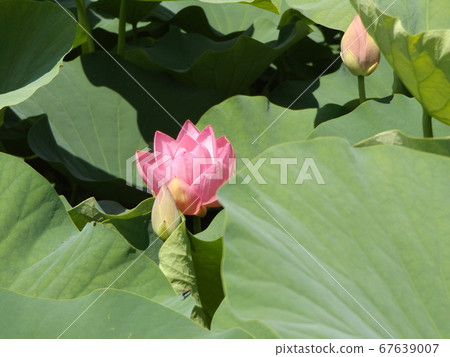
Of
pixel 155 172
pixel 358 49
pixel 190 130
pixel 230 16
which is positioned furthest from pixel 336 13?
pixel 230 16

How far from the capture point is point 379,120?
4.13 feet

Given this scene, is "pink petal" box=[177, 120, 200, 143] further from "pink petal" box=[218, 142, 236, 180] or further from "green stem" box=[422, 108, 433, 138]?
"green stem" box=[422, 108, 433, 138]

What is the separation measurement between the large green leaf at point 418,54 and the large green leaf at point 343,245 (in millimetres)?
207

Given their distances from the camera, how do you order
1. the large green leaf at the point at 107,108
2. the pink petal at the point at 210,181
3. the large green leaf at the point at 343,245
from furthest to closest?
the large green leaf at the point at 107,108
the pink petal at the point at 210,181
the large green leaf at the point at 343,245

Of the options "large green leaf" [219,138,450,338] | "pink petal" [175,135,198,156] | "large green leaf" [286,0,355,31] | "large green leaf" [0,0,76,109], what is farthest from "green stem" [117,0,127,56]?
"large green leaf" [219,138,450,338]

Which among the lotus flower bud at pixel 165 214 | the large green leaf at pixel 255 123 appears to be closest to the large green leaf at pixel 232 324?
the lotus flower bud at pixel 165 214

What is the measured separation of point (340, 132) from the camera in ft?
4.06

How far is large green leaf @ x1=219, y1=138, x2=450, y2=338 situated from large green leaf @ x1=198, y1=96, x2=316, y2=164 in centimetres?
57

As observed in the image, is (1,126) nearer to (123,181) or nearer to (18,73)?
(18,73)

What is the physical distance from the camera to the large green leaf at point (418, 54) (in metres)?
0.95

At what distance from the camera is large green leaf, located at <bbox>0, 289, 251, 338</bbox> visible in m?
0.75

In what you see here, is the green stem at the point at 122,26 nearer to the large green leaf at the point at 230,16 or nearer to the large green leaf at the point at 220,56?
the large green leaf at the point at 220,56

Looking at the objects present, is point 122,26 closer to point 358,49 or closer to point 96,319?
point 358,49
